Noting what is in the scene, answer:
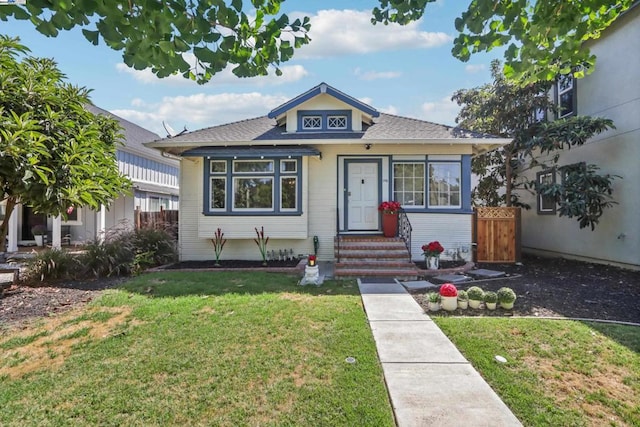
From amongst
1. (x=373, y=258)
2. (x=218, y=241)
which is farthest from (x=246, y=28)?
(x=218, y=241)

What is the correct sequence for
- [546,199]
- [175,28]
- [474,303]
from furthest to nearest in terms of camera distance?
1. [546,199]
2. [474,303]
3. [175,28]

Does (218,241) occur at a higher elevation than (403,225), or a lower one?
lower

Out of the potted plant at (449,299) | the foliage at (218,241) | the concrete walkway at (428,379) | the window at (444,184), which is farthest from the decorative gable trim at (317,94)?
the concrete walkway at (428,379)

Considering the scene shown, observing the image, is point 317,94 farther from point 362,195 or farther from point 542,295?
point 542,295

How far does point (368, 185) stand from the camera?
10.2m

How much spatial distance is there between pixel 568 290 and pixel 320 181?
256 inches

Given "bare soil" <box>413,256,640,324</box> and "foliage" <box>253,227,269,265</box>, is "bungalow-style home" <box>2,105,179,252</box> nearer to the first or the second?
"foliage" <box>253,227,269,265</box>

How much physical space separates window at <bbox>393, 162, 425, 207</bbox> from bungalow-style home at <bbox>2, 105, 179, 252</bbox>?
27.6ft

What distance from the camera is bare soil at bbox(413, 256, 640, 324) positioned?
202 inches

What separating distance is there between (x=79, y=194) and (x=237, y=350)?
4.36 m

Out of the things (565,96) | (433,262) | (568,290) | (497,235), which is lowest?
(568,290)

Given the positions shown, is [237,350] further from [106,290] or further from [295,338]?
[106,290]

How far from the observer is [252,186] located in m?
9.84

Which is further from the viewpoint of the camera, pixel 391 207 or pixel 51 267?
pixel 391 207
